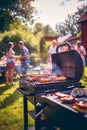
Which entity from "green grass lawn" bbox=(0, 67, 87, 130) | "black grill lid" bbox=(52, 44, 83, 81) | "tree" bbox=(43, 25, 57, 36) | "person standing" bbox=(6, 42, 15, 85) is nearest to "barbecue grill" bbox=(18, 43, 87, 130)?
"black grill lid" bbox=(52, 44, 83, 81)

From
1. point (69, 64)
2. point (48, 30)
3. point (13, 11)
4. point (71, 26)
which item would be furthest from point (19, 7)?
point (48, 30)

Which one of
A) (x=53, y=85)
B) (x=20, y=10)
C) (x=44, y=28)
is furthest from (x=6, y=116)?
(x=44, y=28)

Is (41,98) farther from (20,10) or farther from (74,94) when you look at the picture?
(20,10)

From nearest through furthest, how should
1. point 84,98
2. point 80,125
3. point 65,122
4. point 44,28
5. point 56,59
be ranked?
point 80,125, point 65,122, point 84,98, point 56,59, point 44,28

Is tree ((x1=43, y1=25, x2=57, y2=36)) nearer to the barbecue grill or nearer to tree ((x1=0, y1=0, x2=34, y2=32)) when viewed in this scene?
tree ((x1=0, y1=0, x2=34, y2=32))

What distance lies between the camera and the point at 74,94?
2.96 meters

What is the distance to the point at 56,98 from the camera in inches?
116

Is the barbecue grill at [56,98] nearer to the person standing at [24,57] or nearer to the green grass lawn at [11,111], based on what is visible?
the green grass lawn at [11,111]

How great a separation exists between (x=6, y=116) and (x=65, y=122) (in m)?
3.42

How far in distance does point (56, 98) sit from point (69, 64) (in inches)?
A: 56.6

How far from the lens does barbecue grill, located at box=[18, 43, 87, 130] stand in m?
2.39

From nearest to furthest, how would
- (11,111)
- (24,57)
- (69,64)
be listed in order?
(69,64), (11,111), (24,57)

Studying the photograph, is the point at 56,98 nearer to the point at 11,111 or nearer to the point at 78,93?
the point at 78,93

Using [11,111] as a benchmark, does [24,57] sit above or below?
above
